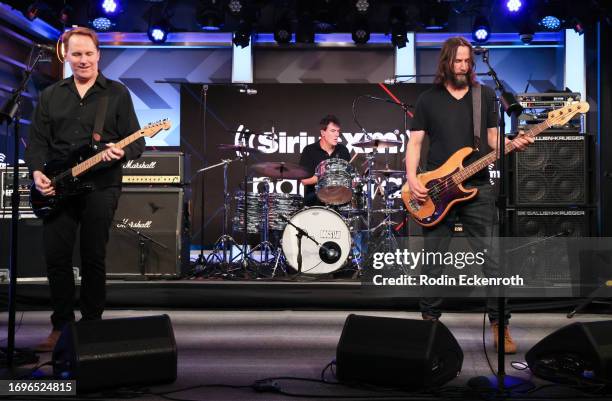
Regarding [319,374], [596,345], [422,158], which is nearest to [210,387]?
[319,374]

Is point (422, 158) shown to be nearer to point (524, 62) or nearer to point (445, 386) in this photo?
point (524, 62)

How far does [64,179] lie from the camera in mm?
3926

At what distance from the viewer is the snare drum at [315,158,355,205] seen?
7402 mm

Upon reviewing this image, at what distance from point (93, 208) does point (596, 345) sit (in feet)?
9.84

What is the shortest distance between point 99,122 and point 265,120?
6560 millimetres

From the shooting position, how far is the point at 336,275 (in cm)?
727

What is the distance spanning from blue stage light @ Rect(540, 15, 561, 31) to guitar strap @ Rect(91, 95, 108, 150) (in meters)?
7.08

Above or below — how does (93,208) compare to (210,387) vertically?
above

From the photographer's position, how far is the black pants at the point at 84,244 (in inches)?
158

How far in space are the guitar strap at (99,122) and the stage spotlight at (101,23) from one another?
5.90 meters

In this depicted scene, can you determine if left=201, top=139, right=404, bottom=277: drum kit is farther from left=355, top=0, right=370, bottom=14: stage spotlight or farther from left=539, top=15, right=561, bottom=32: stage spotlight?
left=539, top=15, right=561, bottom=32: stage spotlight

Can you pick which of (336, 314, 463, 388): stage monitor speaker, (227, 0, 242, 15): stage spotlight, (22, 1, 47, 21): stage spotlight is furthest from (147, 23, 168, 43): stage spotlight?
(336, 314, 463, 388): stage monitor speaker

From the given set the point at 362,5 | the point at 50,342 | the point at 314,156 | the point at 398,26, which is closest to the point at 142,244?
the point at 50,342

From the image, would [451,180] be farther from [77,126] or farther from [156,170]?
[156,170]
